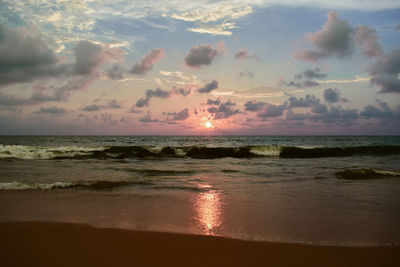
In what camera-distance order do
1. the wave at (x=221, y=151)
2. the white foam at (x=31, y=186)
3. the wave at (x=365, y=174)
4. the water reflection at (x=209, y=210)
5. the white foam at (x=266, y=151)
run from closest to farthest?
the water reflection at (x=209, y=210) < the white foam at (x=31, y=186) < the wave at (x=365, y=174) < the wave at (x=221, y=151) < the white foam at (x=266, y=151)

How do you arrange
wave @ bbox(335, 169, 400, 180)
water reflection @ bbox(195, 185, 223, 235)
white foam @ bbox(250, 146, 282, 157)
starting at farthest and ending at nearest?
white foam @ bbox(250, 146, 282, 157), wave @ bbox(335, 169, 400, 180), water reflection @ bbox(195, 185, 223, 235)

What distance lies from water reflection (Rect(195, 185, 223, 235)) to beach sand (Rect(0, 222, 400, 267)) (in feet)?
1.96

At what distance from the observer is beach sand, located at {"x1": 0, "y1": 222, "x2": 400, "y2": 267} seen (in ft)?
12.4

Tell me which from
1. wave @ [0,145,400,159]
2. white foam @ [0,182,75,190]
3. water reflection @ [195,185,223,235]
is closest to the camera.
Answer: water reflection @ [195,185,223,235]

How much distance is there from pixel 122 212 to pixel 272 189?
16.3 ft

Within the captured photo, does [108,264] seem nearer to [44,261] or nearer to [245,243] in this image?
[44,261]

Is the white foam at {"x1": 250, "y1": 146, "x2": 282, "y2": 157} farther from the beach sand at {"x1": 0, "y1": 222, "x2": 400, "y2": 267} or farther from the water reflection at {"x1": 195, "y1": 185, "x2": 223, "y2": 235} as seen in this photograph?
the beach sand at {"x1": 0, "y1": 222, "x2": 400, "y2": 267}

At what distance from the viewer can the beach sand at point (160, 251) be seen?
12.4ft

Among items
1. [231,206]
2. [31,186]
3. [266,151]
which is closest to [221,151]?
[266,151]

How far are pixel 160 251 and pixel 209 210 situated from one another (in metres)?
2.35

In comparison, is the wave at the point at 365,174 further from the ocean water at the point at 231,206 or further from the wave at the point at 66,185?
the wave at the point at 66,185

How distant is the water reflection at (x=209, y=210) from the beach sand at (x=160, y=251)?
60cm

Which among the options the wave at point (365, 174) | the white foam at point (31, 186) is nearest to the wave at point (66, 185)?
the white foam at point (31, 186)

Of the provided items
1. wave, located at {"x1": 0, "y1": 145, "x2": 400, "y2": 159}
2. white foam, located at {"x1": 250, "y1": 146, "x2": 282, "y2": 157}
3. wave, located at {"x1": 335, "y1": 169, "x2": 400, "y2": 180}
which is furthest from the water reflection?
white foam, located at {"x1": 250, "y1": 146, "x2": 282, "y2": 157}
